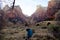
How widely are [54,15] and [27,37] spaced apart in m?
1.42

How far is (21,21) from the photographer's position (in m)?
6.99

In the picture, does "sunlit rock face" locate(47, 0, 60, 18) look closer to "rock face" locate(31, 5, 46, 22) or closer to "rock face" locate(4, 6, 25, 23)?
"rock face" locate(31, 5, 46, 22)

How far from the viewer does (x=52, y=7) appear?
7074 millimetres

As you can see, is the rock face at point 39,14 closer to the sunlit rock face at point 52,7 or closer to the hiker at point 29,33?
the sunlit rock face at point 52,7

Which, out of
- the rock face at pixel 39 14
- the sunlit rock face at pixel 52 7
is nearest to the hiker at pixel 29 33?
the rock face at pixel 39 14

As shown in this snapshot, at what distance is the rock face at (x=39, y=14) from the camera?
7008mm

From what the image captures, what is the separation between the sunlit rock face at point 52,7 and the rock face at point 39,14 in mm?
208

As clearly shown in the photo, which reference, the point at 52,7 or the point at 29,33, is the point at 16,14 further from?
the point at 52,7

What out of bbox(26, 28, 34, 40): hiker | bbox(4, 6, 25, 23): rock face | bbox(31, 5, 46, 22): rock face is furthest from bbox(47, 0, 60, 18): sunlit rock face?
bbox(4, 6, 25, 23): rock face

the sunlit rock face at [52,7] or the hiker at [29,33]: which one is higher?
the sunlit rock face at [52,7]

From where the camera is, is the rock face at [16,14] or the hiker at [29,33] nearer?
the hiker at [29,33]

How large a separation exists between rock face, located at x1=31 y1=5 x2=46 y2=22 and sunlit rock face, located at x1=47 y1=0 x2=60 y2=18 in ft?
0.68

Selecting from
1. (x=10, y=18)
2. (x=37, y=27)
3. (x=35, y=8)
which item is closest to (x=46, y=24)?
(x=37, y=27)

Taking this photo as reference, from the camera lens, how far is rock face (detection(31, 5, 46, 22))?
7.01 m
